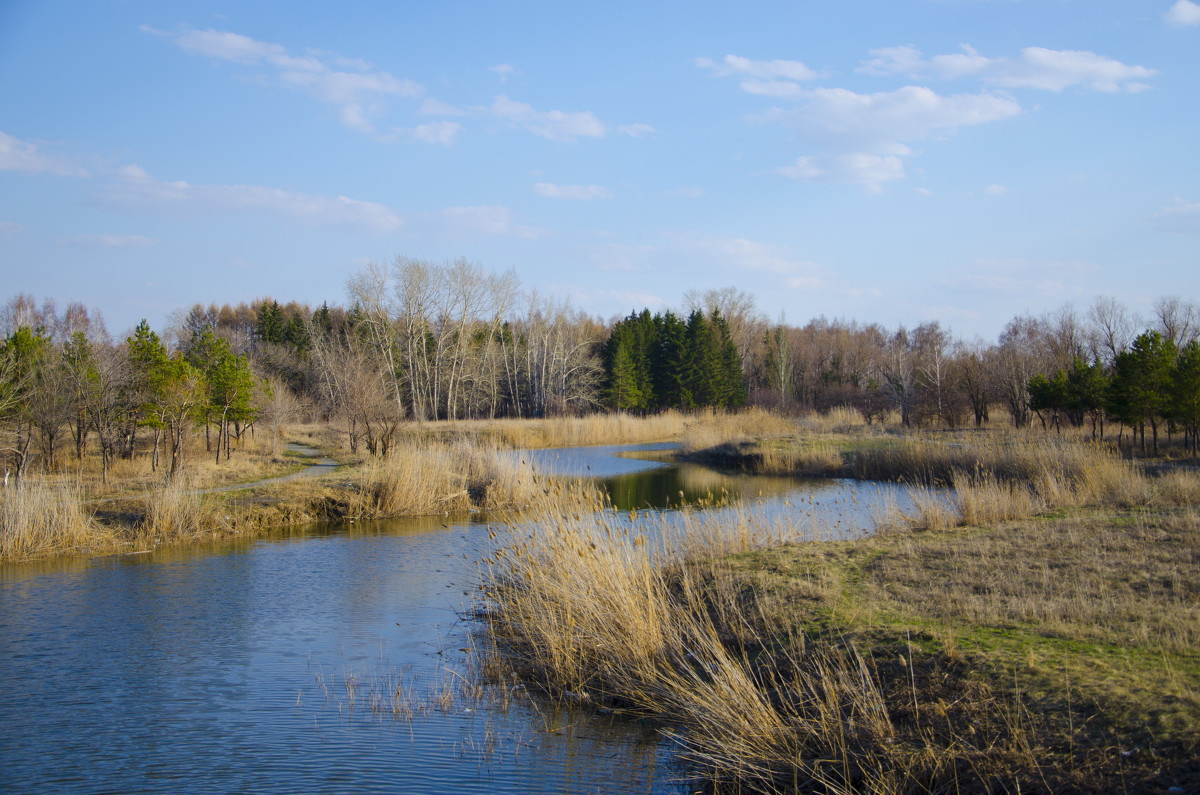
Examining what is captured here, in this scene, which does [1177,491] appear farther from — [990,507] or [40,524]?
[40,524]

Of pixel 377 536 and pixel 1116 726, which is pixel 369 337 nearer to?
pixel 377 536

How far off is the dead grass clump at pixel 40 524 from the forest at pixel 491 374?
4778mm

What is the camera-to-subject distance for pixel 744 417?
1474 inches

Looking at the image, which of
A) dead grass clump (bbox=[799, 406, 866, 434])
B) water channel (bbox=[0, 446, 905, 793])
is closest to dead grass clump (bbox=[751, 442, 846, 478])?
dead grass clump (bbox=[799, 406, 866, 434])

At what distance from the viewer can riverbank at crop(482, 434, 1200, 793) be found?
398cm

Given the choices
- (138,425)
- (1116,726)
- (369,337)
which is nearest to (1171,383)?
(1116,726)

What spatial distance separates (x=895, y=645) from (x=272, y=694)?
18.2ft

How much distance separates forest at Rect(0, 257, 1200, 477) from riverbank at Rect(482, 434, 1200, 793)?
13.5m

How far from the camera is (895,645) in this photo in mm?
5500

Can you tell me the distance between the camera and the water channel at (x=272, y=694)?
5152mm

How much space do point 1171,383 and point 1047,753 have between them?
1850cm

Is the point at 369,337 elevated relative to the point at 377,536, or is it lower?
elevated

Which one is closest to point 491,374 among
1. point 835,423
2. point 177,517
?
point 835,423

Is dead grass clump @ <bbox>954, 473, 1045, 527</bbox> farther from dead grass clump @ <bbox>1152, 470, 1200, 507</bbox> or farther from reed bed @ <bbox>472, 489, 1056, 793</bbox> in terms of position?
reed bed @ <bbox>472, 489, 1056, 793</bbox>
